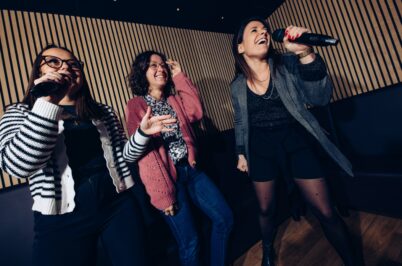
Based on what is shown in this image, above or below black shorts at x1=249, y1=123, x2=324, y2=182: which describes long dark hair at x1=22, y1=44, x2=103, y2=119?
above

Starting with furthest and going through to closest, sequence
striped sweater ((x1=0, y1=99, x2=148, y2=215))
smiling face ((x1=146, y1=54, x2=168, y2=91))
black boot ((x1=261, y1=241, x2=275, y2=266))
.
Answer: smiling face ((x1=146, y1=54, x2=168, y2=91)) < black boot ((x1=261, y1=241, x2=275, y2=266)) < striped sweater ((x1=0, y1=99, x2=148, y2=215))

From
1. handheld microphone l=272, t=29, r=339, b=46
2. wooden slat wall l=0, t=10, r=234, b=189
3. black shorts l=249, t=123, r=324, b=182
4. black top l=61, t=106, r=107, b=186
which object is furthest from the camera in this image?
wooden slat wall l=0, t=10, r=234, b=189

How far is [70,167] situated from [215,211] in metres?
1.00

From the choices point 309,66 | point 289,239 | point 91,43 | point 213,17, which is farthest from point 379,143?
point 91,43

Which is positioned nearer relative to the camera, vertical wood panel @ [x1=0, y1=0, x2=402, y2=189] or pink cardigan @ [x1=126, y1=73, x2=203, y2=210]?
pink cardigan @ [x1=126, y1=73, x2=203, y2=210]

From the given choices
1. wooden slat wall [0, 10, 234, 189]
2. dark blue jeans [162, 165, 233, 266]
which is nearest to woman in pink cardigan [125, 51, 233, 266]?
dark blue jeans [162, 165, 233, 266]

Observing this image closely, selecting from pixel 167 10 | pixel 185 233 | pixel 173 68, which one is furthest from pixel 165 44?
pixel 185 233

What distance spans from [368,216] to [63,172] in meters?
2.62

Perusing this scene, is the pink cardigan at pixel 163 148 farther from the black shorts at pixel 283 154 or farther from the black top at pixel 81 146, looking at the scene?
the black shorts at pixel 283 154

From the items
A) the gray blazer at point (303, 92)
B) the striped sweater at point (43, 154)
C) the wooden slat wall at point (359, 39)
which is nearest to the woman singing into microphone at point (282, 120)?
the gray blazer at point (303, 92)

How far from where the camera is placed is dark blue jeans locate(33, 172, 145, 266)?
0.82m

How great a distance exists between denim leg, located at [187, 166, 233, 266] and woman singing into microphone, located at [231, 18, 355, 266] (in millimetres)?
270

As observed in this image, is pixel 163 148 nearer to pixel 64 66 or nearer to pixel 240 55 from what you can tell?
pixel 64 66

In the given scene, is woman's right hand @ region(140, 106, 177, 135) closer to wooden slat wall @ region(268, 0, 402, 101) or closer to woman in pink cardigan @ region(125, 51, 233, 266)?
Answer: woman in pink cardigan @ region(125, 51, 233, 266)
